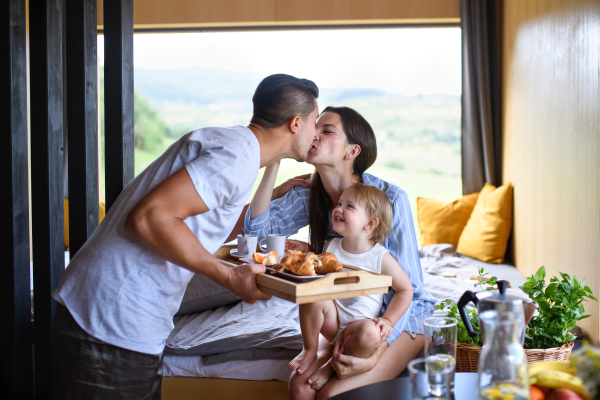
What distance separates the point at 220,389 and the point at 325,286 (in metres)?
0.85

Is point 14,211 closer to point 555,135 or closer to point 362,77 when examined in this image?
point 555,135

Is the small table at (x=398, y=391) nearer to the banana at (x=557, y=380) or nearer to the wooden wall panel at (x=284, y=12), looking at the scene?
the banana at (x=557, y=380)

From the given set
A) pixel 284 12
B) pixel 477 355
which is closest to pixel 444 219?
pixel 284 12

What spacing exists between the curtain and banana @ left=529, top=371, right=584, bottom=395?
11.2ft

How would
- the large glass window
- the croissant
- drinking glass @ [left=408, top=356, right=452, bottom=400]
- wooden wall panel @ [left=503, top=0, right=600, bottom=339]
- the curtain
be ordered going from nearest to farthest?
1. drinking glass @ [left=408, top=356, right=452, bottom=400]
2. the croissant
3. wooden wall panel @ [left=503, top=0, right=600, bottom=339]
4. the curtain
5. the large glass window

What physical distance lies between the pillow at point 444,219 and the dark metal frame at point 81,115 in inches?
111

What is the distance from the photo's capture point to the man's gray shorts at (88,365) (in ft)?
4.24

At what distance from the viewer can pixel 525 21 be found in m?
3.43

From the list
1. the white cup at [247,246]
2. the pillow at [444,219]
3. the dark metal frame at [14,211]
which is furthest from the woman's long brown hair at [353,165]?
the pillow at [444,219]

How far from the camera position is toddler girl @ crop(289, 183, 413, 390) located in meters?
1.61

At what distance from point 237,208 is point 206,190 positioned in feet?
0.54

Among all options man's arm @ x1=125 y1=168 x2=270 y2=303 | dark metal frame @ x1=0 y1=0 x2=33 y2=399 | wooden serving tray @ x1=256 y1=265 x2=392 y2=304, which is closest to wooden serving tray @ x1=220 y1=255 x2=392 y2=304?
wooden serving tray @ x1=256 y1=265 x2=392 y2=304

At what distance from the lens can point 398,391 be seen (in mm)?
1164

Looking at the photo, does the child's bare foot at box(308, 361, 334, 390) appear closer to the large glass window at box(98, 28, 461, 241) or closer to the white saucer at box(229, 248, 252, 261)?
the white saucer at box(229, 248, 252, 261)
